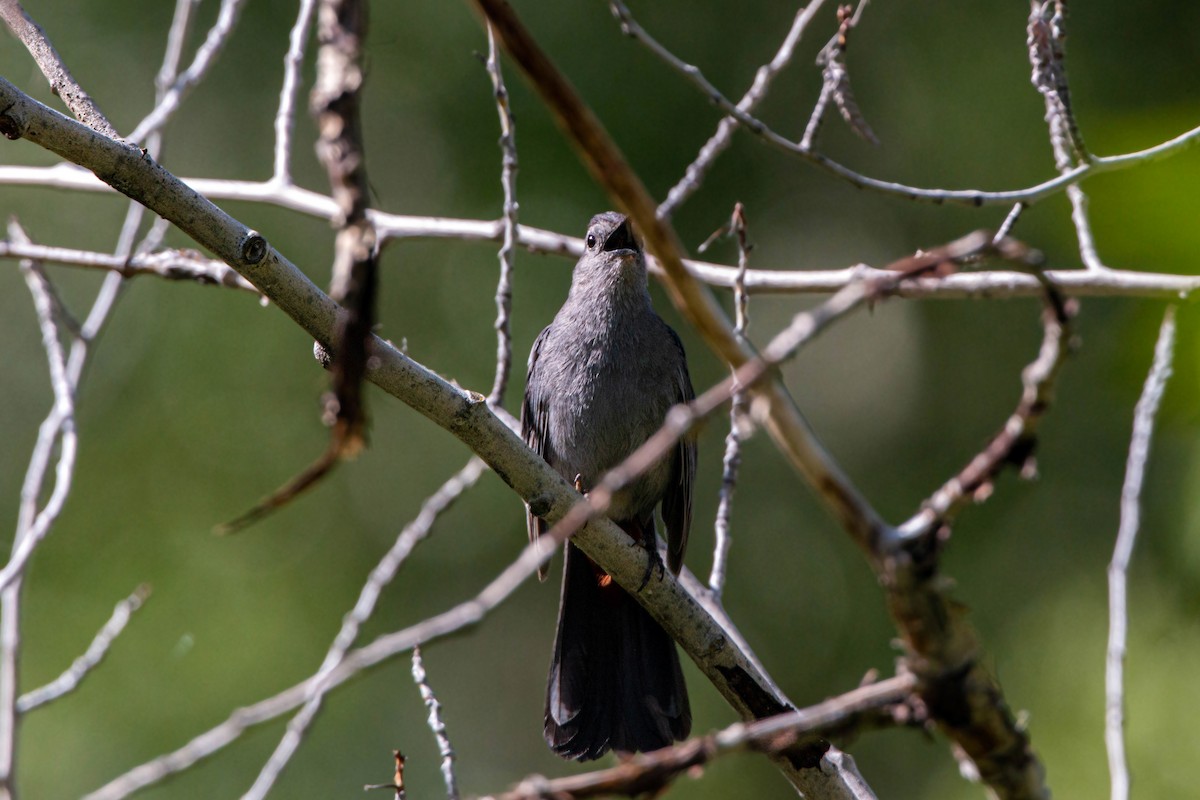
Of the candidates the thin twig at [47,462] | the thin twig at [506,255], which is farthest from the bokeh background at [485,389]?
the thin twig at [506,255]

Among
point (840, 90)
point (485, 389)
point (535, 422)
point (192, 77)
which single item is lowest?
point (840, 90)

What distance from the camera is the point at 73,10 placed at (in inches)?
369

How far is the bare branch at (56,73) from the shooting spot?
2812 millimetres

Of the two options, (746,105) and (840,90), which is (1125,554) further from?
(746,105)

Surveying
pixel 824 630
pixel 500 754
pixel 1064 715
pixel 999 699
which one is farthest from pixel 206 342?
pixel 999 699

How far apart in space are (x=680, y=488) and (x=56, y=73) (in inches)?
121

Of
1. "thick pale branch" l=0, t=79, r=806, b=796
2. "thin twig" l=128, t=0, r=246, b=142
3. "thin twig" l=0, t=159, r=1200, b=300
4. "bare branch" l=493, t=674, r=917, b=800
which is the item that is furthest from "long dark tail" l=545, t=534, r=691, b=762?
"bare branch" l=493, t=674, r=917, b=800

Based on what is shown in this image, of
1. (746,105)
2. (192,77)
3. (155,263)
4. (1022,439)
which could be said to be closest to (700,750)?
(1022,439)

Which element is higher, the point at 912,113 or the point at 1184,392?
the point at 912,113

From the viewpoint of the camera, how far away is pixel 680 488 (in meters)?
5.23

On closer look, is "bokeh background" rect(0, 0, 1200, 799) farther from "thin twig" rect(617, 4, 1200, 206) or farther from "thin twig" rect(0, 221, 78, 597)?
"thin twig" rect(617, 4, 1200, 206)

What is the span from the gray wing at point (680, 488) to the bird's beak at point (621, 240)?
55 cm

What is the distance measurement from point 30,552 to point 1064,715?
5752 millimetres

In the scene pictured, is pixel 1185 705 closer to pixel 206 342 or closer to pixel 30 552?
pixel 30 552
